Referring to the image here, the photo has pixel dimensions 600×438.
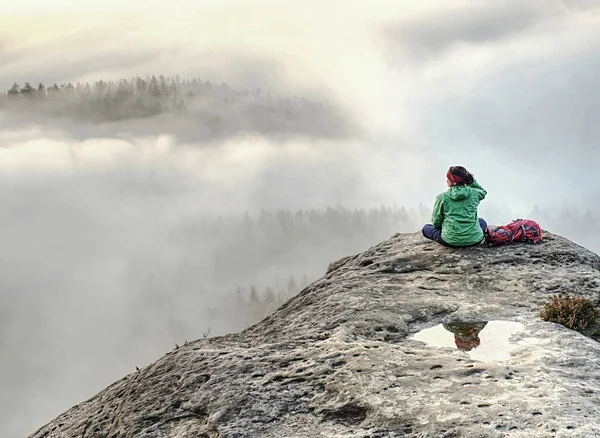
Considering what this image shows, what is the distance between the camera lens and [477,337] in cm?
1314

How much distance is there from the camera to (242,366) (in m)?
11.9

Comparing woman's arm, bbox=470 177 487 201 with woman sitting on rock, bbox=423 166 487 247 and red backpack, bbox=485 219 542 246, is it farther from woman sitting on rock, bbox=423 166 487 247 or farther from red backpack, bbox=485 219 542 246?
red backpack, bbox=485 219 542 246

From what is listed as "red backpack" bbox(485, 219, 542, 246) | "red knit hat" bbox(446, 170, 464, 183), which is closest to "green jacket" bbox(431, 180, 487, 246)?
"red knit hat" bbox(446, 170, 464, 183)

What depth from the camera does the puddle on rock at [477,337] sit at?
39.8 ft

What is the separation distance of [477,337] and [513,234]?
25.2ft

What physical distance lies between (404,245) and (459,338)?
8035 mm

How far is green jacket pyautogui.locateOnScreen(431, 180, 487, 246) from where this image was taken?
64.5 feet

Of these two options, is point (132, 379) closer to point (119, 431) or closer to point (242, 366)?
point (119, 431)

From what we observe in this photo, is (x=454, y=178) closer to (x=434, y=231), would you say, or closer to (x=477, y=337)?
(x=434, y=231)

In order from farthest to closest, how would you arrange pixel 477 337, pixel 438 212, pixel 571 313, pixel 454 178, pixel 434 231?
1. pixel 434 231
2. pixel 438 212
3. pixel 454 178
4. pixel 571 313
5. pixel 477 337

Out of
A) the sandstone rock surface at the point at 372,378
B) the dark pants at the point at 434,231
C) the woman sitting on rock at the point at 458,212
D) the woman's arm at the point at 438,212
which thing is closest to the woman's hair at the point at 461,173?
the woman sitting on rock at the point at 458,212

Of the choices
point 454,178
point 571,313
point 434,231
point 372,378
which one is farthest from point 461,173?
point 372,378

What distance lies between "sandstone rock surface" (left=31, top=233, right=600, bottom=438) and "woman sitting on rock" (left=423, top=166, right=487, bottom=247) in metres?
2.49

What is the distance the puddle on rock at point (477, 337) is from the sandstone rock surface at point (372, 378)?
0.26 meters
